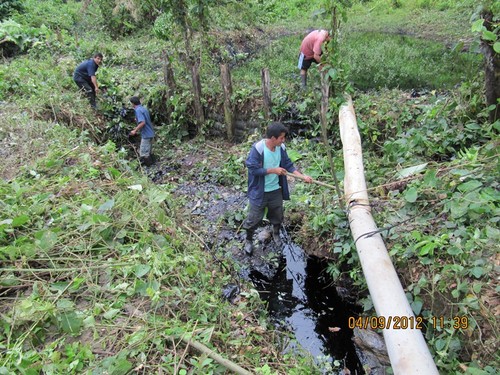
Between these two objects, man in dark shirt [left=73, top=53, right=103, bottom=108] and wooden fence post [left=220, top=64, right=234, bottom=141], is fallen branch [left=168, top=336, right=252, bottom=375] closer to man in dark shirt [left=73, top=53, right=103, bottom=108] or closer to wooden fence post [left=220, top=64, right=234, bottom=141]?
wooden fence post [left=220, top=64, right=234, bottom=141]

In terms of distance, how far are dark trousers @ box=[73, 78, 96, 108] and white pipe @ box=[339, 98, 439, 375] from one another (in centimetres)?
640

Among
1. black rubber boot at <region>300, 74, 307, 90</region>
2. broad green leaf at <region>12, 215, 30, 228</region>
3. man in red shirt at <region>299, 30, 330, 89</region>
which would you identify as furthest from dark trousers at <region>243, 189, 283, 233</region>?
black rubber boot at <region>300, 74, 307, 90</region>

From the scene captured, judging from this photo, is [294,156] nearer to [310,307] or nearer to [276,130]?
[276,130]

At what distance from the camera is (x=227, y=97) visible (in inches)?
314

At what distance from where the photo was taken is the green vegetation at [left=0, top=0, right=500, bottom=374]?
298cm

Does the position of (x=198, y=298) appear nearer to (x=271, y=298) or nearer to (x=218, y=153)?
(x=271, y=298)

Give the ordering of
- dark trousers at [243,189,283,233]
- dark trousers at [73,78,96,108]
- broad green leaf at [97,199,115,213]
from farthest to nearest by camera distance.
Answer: dark trousers at [73,78,96,108] → dark trousers at [243,189,283,233] → broad green leaf at [97,199,115,213]

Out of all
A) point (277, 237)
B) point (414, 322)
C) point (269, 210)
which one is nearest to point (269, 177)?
point (269, 210)

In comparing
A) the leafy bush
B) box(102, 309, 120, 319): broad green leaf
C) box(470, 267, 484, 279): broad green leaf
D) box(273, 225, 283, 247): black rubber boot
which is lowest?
box(273, 225, 283, 247): black rubber boot

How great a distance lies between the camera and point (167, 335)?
9.61ft

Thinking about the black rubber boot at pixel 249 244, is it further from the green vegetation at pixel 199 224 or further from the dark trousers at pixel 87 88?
the dark trousers at pixel 87 88

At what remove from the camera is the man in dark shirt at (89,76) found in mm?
8438

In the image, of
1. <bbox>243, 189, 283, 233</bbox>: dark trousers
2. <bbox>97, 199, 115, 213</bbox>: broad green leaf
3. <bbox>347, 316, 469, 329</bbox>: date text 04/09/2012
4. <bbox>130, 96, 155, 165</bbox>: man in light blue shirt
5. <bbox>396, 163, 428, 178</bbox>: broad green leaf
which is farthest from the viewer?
<bbox>130, 96, 155, 165</bbox>: man in light blue shirt

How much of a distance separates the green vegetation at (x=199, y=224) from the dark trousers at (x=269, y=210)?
17.3 inches
